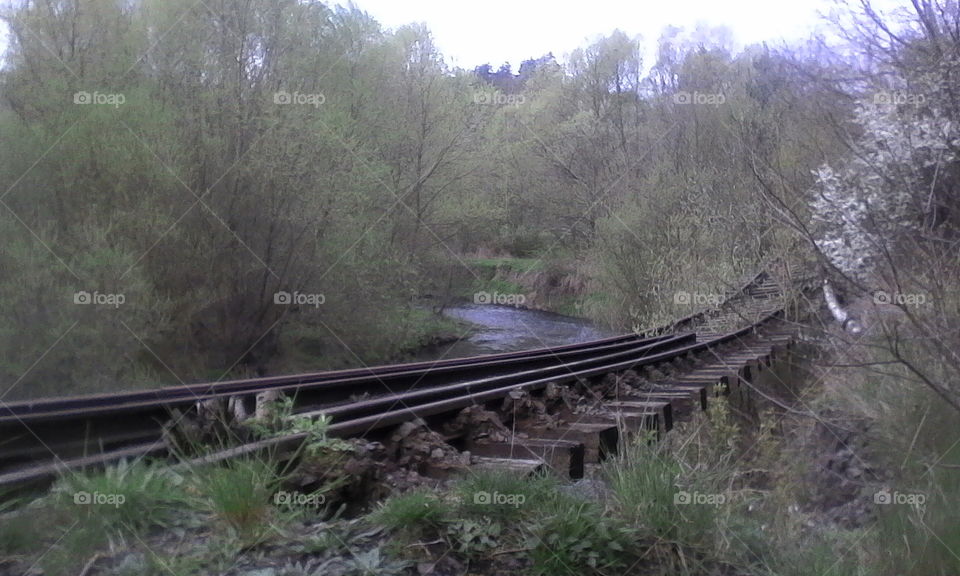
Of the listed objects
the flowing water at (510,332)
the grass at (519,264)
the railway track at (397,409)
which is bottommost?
the flowing water at (510,332)

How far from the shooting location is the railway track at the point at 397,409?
5.21m

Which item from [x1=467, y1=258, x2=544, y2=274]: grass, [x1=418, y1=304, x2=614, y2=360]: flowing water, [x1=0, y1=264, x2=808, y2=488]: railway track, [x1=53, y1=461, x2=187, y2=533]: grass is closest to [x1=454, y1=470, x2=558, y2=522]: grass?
[x1=0, y1=264, x2=808, y2=488]: railway track

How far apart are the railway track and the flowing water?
46.1ft

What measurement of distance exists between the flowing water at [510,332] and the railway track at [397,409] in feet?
46.1

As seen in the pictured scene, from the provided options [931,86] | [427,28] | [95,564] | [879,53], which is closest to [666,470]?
[95,564]

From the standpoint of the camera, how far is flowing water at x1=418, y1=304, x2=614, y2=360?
27281mm

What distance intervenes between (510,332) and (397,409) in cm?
2432

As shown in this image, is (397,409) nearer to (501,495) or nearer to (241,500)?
(501,495)

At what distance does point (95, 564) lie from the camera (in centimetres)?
347

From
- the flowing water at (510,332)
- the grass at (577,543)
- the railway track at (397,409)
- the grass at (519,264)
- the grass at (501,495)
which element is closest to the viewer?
the grass at (577,543)

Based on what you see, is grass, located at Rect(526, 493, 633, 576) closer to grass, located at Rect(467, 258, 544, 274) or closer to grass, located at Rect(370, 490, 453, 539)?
grass, located at Rect(370, 490, 453, 539)

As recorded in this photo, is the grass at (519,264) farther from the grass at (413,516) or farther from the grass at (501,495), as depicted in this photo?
the grass at (413,516)

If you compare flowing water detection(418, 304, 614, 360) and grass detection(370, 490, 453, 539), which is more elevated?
grass detection(370, 490, 453, 539)

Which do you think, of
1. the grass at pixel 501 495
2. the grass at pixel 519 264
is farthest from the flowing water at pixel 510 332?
the grass at pixel 501 495
